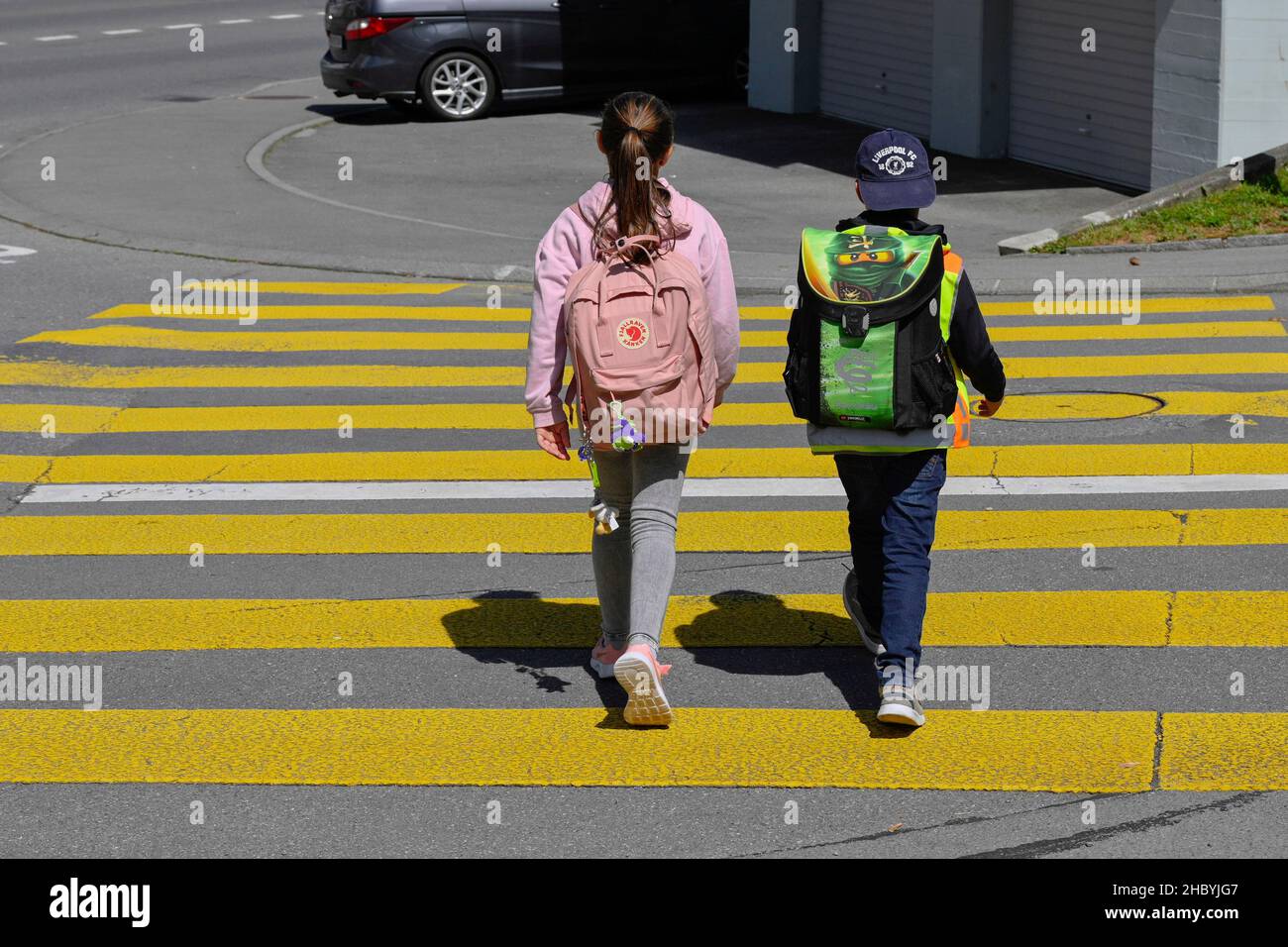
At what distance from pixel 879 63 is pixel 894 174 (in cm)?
1608

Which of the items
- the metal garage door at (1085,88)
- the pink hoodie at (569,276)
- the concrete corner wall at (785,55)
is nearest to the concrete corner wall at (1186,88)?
the metal garage door at (1085,88)

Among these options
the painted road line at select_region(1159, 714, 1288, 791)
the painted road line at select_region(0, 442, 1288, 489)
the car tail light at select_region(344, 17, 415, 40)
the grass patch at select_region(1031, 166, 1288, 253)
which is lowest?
the painted road line at select_region(0, 442, 1288, 489)

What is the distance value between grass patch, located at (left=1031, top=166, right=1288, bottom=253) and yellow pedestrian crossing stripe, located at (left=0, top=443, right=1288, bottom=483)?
6.04 meters

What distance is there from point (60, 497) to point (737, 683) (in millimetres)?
3852

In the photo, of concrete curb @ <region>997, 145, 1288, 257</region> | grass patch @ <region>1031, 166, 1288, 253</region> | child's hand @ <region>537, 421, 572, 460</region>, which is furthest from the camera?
grass patch @ <region>1031, 166, 1288, 253</region>

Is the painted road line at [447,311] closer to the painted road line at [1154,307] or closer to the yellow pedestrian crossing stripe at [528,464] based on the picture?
the painted road line at [1154,307]

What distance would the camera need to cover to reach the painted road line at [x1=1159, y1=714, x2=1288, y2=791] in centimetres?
515

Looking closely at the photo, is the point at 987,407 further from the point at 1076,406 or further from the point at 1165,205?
the point at 1165,205

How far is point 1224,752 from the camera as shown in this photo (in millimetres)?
5348

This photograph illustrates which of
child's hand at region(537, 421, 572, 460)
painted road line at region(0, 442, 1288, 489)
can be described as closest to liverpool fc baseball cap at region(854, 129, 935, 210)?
child's hand at region(537, 421, 572, 460)

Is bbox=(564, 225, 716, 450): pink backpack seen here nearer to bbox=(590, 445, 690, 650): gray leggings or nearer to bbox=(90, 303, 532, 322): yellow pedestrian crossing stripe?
bbox=(590, 445, 690, 650): gray leggings

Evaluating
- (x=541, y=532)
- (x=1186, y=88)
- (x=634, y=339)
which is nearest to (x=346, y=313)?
(x=541, y=532)

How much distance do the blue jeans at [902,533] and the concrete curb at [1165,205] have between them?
9.28 meters

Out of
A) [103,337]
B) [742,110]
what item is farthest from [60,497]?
[742,110]
